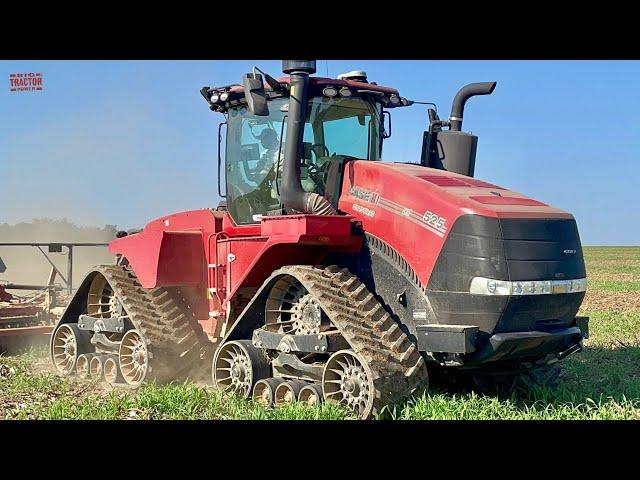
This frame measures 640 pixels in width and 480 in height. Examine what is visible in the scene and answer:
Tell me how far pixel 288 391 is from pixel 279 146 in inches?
104

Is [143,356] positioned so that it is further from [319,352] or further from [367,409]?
[367,409]

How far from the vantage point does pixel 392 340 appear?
21.9 ft

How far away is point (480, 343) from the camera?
6.55 meters

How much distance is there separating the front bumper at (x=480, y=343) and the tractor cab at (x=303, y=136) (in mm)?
2001

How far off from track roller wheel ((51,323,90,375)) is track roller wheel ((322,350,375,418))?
475cm

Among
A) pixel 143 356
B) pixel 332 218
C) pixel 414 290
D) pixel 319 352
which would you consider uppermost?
pixel 332 218

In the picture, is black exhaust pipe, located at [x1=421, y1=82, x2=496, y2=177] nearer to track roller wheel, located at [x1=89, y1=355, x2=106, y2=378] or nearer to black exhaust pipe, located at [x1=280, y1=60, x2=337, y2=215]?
black exhaust pipe, located at [x1=280, y1=60, x2=337, y2=215]

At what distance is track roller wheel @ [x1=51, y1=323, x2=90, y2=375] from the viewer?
1038 centimetres

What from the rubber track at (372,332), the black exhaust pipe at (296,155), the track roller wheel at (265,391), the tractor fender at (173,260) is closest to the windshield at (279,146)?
the black exhaust pipe at (296,155)

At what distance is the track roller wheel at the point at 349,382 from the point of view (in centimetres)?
635

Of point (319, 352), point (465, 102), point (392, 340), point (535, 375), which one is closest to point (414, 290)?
point (392, 340)

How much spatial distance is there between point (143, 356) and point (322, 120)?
348 centimetres

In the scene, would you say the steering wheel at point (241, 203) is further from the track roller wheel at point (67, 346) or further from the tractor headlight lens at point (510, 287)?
the track roller wheel at point (67, 346)

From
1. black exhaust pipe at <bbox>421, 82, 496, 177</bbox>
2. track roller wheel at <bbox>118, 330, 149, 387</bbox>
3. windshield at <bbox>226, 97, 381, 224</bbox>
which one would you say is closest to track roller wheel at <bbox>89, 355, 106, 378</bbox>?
track roller wheel at <bbox>118, 330, 149, 387</bbox>
